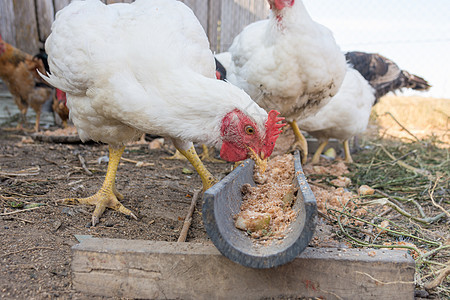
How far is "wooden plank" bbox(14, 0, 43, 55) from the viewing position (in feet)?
17.0

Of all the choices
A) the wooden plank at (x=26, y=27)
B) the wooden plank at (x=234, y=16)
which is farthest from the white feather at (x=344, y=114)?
the wooden plank at (x=26, y=27)

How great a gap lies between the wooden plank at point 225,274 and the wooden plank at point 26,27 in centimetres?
505

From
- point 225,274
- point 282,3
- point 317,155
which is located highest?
point 282,3

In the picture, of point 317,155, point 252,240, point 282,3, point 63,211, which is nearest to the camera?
point 252,240

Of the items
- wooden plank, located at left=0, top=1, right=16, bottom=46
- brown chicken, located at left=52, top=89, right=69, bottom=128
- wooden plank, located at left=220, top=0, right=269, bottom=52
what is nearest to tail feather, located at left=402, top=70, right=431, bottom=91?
wooden plank, located at left=220, top=0, right=269, bottom=52

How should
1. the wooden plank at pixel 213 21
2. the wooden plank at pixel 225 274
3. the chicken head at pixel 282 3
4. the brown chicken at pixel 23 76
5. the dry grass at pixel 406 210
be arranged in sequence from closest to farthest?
the wooden plank at pixel 225 274 → the dry grass at pixel 406 210 → the chicken head at pixel 282 3 → the brown chicken at pixel 23 76 → the wooden plank at pixel 213 21

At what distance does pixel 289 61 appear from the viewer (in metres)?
2.84

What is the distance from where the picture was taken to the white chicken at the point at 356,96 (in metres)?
4.12

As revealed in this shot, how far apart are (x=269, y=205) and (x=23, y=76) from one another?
16.0 feet

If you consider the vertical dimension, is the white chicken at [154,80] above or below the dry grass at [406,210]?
above

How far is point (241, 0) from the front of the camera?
664 centimetres

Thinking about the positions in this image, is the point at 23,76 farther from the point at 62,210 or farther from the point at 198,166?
the point at 198,166

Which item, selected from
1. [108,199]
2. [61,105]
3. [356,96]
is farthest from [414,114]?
[108,199]

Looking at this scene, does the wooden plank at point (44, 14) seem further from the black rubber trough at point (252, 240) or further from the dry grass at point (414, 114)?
the dry grass at point (414, 114)
